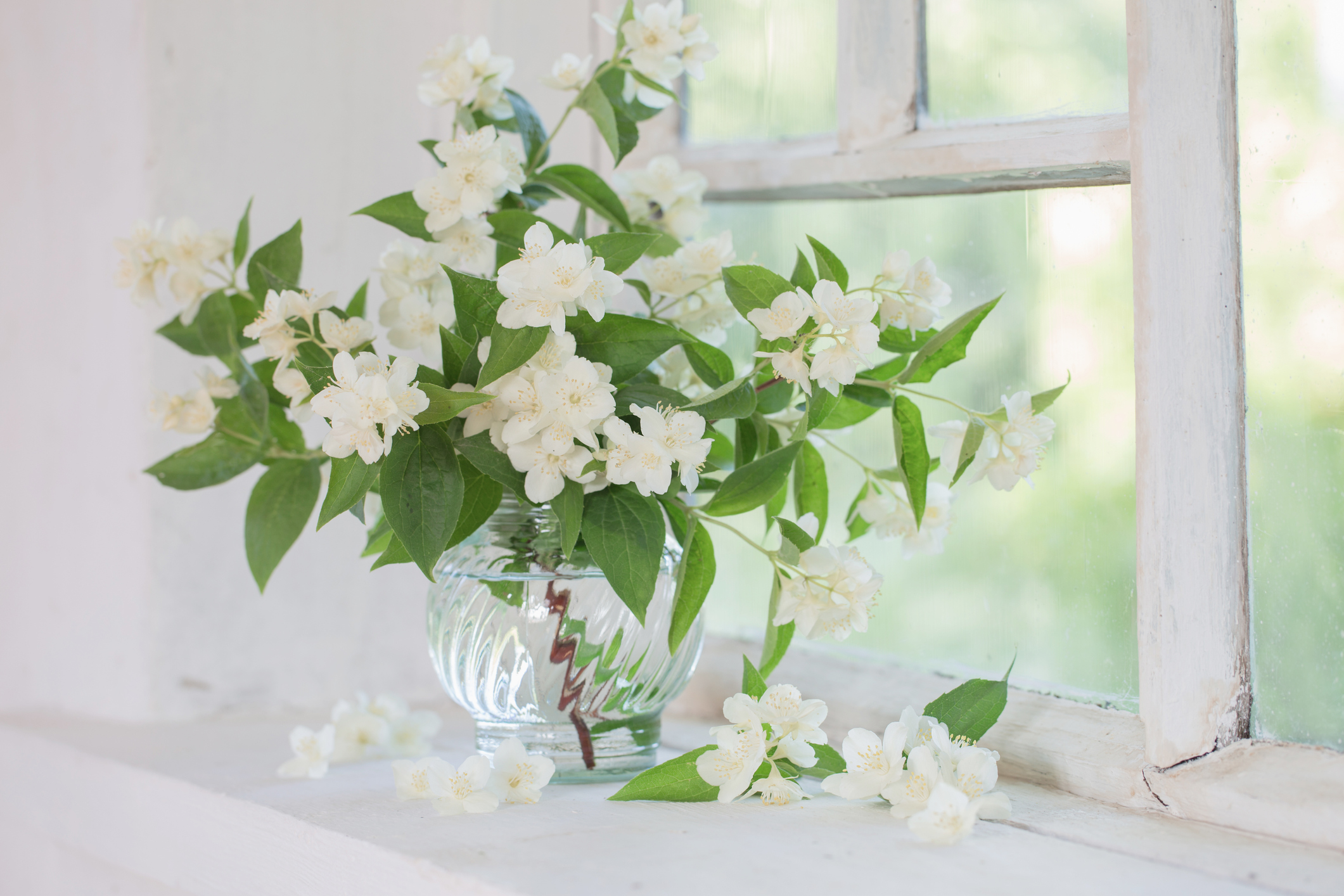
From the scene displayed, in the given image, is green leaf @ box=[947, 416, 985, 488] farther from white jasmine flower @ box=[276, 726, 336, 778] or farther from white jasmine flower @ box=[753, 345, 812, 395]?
white jasmine flower @ box=[276, 726, 336, 778]

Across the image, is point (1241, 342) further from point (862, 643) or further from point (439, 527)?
point (439, 527)

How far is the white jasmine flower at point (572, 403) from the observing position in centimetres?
61

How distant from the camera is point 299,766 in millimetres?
821

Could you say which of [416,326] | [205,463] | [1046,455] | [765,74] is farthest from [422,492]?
[765,74]

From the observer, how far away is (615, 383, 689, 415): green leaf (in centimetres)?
68

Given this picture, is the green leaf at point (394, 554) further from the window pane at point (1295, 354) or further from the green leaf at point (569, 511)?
the window pane at point (1295, 354)

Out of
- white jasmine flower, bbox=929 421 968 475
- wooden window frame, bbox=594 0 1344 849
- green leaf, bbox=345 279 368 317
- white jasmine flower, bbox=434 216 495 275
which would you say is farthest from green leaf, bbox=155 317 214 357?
wooden window frame, bbox=594 0 1344 849

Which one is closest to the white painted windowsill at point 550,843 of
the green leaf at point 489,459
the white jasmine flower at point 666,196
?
the green leaf at point 489,459

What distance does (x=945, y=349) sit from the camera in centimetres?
71

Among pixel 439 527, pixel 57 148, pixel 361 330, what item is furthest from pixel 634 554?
pixel 57 148

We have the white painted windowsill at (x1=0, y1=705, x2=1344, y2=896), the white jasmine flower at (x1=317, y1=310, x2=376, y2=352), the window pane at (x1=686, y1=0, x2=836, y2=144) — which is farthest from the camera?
the window pane at (x1=686, y1=0, x2=836, y2=144)

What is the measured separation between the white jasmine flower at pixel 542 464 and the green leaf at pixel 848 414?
0.69 ft

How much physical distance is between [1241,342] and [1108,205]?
0.15 meters

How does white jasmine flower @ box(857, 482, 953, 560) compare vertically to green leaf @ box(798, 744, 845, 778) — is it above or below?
above
